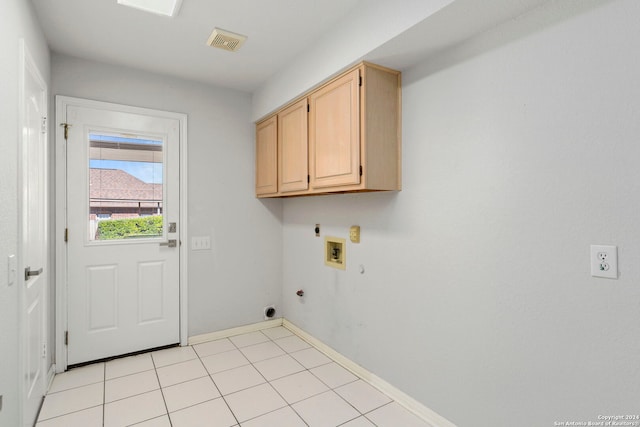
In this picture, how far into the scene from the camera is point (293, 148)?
2.85 m

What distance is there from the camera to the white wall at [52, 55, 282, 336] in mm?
3119

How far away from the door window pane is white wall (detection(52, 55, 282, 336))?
0.99 ft

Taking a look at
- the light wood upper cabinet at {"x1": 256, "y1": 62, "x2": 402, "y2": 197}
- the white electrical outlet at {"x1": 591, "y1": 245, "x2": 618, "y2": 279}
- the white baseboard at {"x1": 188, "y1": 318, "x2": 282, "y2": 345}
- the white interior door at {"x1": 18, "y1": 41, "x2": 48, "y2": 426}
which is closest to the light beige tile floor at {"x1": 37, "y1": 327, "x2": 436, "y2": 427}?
the white baseboard at {"x1": 188, "y1": 318, "x2": 282, "y2": 345}

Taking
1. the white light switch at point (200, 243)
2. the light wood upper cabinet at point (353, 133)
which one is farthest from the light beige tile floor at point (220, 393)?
the light wood upper cabinet at point (353, 133)

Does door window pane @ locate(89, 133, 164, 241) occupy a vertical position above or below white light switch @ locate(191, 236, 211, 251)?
above

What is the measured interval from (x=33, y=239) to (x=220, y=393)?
1552 millimetres

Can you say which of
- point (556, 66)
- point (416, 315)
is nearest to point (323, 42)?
point (556, 66)

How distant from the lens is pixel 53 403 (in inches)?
86.4

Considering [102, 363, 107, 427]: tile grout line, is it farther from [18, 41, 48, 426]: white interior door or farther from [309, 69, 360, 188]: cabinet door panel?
[309, 69, 360, 188]: cabinet door panel

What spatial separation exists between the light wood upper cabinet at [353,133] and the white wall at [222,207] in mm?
A: 1016

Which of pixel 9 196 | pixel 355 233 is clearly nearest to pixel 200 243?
pixel 355 233

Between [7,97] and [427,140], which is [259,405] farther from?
[7,97]

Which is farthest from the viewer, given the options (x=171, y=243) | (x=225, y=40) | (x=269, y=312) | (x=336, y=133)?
(x=269, y=312)

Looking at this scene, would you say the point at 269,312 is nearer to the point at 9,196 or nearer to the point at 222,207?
the point at 222,207
